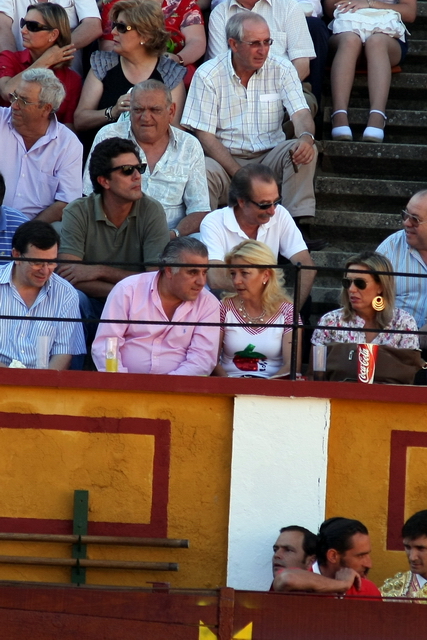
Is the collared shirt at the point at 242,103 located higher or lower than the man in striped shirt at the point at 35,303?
higher

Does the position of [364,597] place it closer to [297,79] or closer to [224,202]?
[224,202]

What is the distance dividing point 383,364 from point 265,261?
825 mm

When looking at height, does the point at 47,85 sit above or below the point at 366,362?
above

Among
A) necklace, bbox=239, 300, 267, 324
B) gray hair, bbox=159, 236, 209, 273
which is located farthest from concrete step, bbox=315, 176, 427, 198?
gray hair, bbox=159, 236, 209, 273

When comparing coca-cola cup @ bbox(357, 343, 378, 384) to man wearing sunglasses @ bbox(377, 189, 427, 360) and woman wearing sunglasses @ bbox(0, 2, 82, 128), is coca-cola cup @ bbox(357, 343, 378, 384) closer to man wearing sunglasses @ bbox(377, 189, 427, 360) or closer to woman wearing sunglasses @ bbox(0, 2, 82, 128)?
man wearing sunglasses @ bbox(377, 189, 427, 360)

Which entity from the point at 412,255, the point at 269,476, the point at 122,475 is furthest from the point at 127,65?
the point at 269,476

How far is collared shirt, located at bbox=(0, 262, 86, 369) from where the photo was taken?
6023mm

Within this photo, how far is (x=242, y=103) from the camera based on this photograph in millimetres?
7844

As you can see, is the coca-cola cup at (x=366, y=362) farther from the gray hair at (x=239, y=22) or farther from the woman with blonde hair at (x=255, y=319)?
the gray hair at (x=239, y=22)

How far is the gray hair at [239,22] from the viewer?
7.63 m

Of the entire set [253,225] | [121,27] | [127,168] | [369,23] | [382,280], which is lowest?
[382,280]

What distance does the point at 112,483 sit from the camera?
5570mm

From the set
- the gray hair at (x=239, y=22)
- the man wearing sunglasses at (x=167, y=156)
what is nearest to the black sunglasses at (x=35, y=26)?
the man wearing sunglasses at (x=167, y=156)

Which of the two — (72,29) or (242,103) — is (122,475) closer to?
(242,103)
